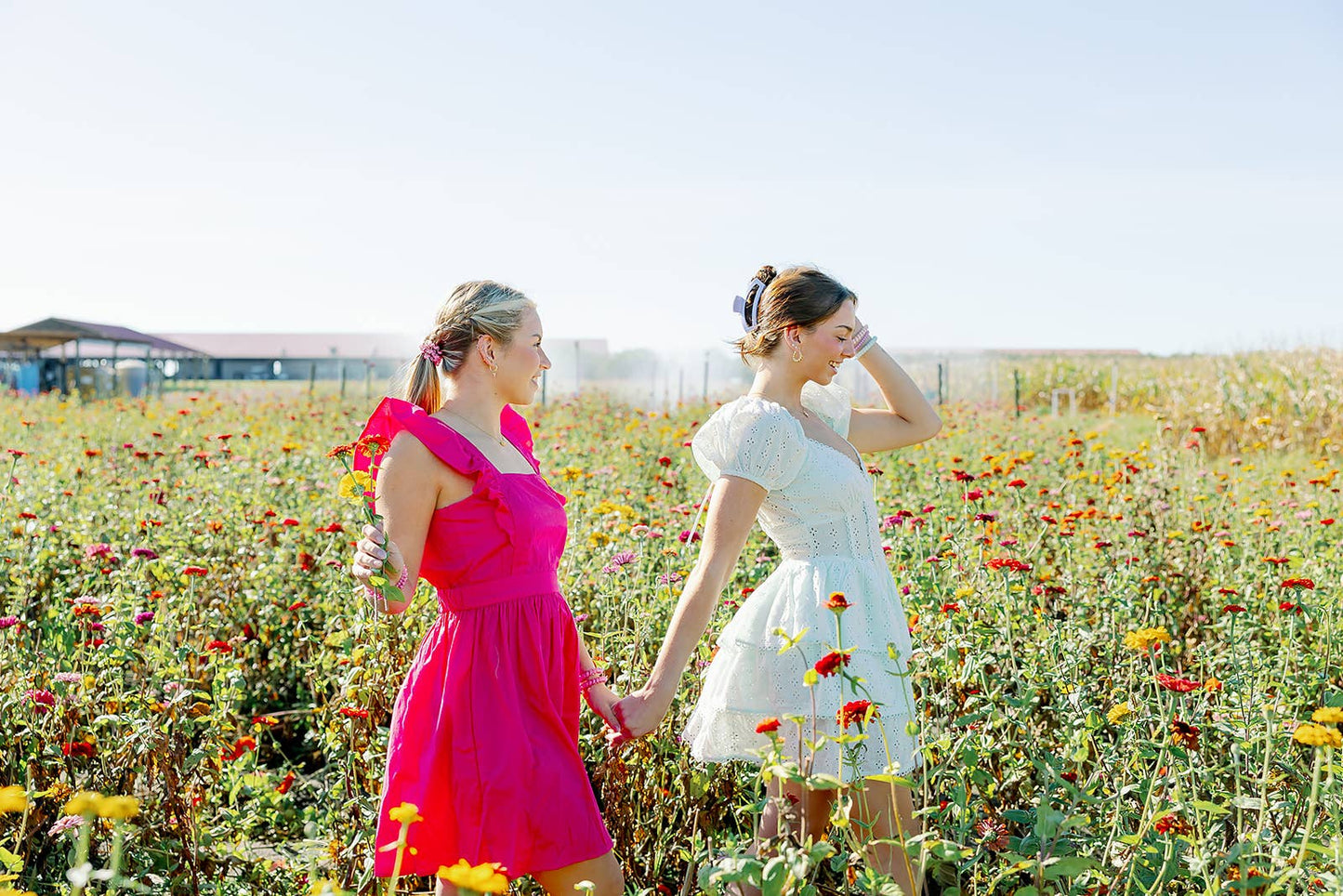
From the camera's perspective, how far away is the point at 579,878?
5.96ft

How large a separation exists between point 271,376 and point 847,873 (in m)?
57.2

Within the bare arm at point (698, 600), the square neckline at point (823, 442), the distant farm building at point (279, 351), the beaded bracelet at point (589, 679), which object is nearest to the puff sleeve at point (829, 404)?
the square neckline at point (823, 442)

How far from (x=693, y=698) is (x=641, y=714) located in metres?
0.64

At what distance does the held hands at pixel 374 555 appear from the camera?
68.3 inches

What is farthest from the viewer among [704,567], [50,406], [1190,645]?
[50,406]

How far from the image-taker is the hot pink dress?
1.80 meters

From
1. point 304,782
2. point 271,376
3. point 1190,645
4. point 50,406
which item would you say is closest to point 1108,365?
point 50,406

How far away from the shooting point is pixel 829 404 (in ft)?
7.77

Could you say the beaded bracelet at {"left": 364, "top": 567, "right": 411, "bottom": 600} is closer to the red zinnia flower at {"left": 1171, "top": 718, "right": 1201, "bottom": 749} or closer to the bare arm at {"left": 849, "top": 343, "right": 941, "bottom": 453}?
the bare arm at {"left": 849, "top": 343, "right": 941, "bottom": 453}

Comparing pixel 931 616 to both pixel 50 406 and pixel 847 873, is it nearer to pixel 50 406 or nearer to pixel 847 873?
pixel 847 873

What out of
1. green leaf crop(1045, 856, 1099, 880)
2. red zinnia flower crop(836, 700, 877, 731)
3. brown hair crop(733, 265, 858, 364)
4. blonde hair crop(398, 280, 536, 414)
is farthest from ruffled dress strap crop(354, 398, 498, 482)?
green leaf crop(1045, 856, 1099, 880)

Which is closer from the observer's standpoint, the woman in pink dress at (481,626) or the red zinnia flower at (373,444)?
the woman in pink dress at (481,626)

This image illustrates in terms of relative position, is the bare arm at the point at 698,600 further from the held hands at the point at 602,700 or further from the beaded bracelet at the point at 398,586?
the beaded bracelet at the point at 398,586

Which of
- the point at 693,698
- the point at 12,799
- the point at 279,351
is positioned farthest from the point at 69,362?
the point at 12,799
